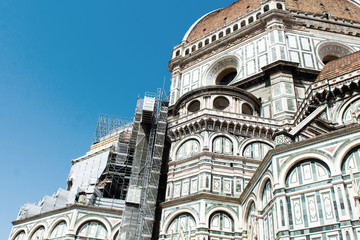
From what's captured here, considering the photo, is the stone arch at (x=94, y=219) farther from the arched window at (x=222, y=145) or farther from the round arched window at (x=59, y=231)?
the arched window at (x=222, y=145)

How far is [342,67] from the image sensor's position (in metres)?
22.7

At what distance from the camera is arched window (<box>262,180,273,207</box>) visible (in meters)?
16.1

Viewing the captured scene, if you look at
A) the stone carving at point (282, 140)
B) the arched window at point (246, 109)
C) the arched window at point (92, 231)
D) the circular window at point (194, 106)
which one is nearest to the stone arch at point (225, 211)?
the stone carving at point (282, 140)

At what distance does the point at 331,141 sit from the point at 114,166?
66.4ft

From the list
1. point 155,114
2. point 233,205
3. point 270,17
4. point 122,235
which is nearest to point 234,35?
point 270,17

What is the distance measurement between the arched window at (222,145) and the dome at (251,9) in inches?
695

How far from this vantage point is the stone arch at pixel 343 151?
1397 cm

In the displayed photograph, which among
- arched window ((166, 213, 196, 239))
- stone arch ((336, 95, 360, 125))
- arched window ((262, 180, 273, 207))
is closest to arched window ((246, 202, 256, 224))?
arched window ((262, 180, 273, 207))

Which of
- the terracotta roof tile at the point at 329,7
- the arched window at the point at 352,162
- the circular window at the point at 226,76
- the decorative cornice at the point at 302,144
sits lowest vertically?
the arched window at the point at 352,162

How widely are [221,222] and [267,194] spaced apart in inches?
196

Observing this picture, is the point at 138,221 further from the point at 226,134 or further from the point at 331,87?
the point at 331,87

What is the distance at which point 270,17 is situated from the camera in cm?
3262

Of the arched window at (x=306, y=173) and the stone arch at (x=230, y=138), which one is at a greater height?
the stone arch at (x=230, y=138)

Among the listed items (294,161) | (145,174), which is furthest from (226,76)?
(294,161)
